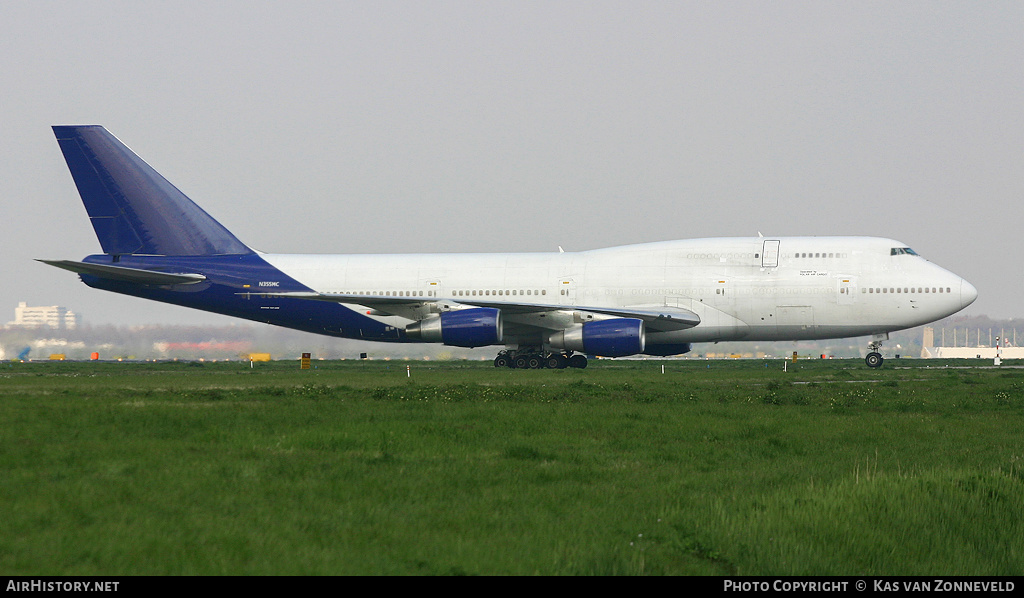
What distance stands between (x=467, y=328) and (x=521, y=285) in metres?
A: 3.23

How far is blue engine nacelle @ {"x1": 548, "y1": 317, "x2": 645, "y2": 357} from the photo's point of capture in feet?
110

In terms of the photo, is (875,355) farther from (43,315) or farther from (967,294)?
(43,315)

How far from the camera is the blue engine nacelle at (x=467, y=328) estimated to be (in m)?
34.5

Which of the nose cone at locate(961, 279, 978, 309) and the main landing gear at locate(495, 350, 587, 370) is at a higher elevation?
the nose cone at locate(961, 279, 978, 309)

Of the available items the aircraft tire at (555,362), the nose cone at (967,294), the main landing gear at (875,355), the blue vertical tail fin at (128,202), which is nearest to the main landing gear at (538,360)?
the aircraft tire at (555,362)

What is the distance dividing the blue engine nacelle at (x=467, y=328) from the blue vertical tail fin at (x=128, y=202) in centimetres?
966

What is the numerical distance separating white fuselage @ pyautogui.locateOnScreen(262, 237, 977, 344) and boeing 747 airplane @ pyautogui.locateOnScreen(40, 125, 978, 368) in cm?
5

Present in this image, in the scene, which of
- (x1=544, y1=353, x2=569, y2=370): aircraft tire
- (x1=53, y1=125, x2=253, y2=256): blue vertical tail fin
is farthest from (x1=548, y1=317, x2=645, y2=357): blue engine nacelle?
(x1=53, y1=125, x2=253, y2=256): blue vertical tail fin

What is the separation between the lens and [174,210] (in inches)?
1519

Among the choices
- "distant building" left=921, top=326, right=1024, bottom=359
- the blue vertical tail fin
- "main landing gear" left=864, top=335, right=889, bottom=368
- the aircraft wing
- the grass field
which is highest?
the blue vertical tail fin

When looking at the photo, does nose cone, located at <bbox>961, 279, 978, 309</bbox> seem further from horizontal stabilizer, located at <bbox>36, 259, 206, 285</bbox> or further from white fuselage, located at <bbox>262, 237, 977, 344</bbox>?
horizontal stabilizer, located at <bbox>36, 259, 206, 285</bbox>

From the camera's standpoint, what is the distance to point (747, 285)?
34938mm

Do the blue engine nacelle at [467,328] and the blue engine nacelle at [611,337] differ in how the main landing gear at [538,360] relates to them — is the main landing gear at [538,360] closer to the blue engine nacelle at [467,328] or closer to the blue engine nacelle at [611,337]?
the blue engine nacelle at [467,328]
